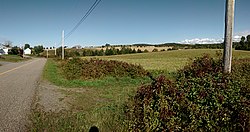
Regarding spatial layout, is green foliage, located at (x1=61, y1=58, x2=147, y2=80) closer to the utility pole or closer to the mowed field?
the mowed field

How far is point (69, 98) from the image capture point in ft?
31.3

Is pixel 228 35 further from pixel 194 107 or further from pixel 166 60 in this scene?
pixel 166 60

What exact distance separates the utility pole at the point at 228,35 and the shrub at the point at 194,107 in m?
0.59

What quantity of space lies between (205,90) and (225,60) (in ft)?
5.28

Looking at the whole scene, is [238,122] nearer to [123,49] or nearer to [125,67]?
[125,67]

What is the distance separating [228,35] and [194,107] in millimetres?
2583

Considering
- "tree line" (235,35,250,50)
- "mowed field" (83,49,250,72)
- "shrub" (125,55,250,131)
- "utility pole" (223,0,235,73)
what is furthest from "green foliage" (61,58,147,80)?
"tree line" (235,35,250,50)

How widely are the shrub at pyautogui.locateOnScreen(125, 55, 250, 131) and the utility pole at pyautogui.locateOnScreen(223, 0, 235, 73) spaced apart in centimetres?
59

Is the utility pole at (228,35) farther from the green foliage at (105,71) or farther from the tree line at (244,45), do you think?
the tree line at (244,45)

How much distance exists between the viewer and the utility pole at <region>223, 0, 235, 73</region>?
20.4 ft

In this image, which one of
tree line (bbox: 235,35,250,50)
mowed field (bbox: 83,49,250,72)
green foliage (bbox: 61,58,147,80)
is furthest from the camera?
tree line (bbox: 235,35,250,50)


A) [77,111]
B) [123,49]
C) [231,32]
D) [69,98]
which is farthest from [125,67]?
[123,49]

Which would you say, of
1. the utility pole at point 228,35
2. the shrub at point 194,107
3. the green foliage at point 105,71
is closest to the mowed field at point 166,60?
the green foliage at point 105,71

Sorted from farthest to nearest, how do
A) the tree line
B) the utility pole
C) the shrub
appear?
1. the tree line
2. the utility pole
3. the shrub
